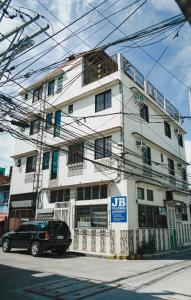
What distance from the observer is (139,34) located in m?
7.61

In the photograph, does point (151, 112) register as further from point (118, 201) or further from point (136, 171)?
point (118, 201)

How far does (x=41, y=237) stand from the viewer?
15227 mm

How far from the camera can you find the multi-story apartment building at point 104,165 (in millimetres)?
17266

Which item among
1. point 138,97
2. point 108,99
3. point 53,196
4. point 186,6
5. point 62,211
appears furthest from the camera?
point 53,196

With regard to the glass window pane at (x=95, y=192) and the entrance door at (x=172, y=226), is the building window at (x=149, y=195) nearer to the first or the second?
the entrance door at (x=172, y=226)

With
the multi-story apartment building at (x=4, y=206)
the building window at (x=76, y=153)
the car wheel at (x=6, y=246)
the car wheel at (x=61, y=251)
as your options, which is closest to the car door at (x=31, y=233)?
the car wheel at (x=61, y=251)

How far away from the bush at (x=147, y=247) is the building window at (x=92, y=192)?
12.0 ft

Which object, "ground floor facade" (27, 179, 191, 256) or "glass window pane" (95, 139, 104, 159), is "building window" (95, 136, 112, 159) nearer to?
"glass window pane" (95, 139, 104, 159)

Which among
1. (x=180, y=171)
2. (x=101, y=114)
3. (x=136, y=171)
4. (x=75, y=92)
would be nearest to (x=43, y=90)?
(x=75, y=92)

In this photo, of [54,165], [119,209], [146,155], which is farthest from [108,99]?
[119,209]

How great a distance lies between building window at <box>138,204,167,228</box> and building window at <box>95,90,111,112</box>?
7.32 meters

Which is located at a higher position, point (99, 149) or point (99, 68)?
point (99, 68)

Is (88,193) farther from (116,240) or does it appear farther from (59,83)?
(59,83)

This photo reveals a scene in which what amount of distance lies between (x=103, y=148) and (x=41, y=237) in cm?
693
